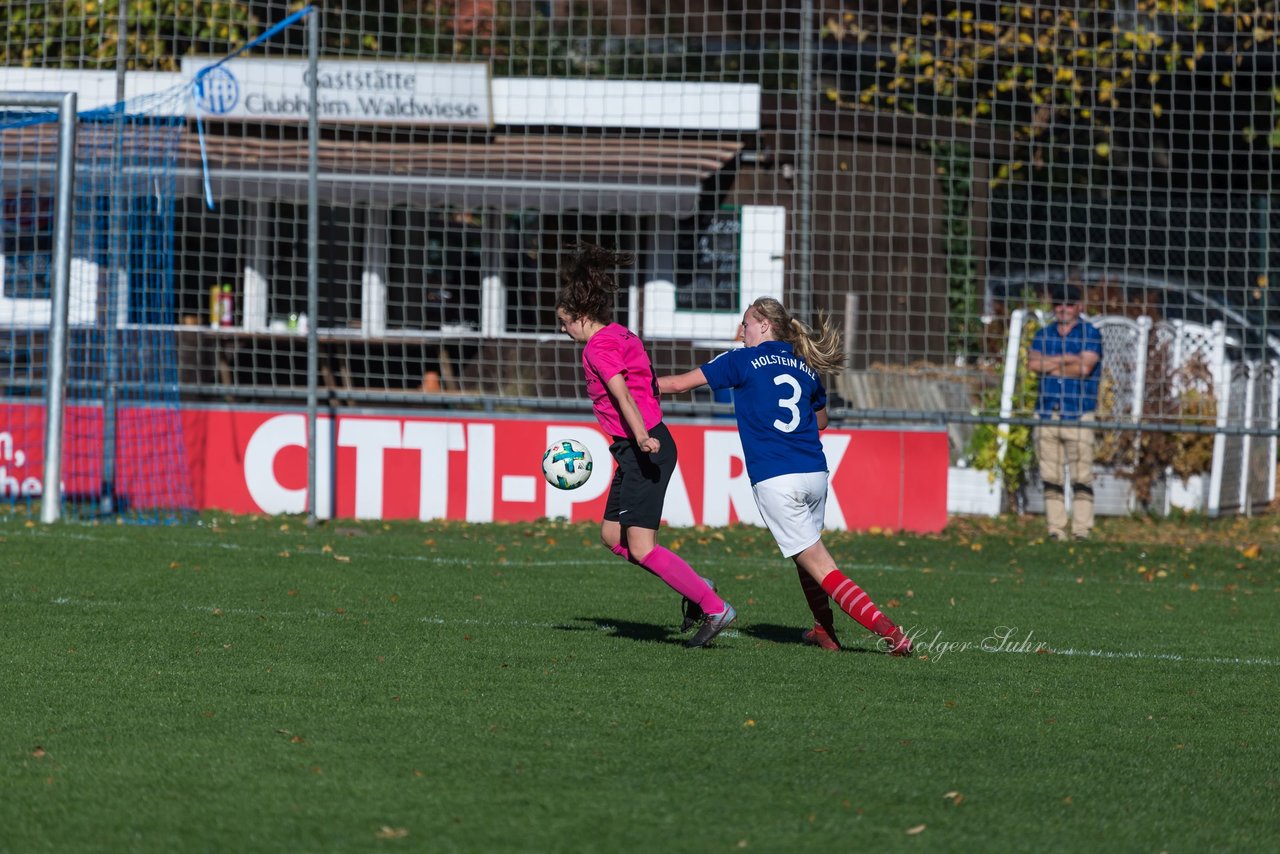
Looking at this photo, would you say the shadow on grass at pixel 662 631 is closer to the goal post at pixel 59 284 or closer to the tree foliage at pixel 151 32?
the goal post at pixel 59 284

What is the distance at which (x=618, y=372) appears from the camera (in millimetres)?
6645

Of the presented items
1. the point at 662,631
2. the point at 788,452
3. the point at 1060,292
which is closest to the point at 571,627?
the point at 662,631

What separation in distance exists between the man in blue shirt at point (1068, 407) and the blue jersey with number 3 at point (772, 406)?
5761 mm

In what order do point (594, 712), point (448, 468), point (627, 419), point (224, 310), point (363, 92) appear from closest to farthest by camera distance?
point (594, 712)
point (627, 419)
point (448, 468)
point (224, 310)
point (363, 92)

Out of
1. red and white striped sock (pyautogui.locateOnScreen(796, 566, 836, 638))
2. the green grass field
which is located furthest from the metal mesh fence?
red and white striped sock (pyautogui.locateOnScreen(796, 566, 836, 638))

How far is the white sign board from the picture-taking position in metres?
17.2

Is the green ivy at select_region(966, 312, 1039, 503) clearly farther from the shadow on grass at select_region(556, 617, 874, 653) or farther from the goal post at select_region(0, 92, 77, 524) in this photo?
the goal post at select_region(0, 92, 77, 524)

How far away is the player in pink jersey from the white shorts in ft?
1.23

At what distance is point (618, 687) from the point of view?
19.1 feet

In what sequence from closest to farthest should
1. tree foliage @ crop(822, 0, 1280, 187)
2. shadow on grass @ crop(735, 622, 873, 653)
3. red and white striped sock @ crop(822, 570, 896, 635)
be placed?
red and white striped sock @ crop(822, 570, 896, 635)
shadow on grass @ crop(735, 622, 873, 653)
tree foliage @ crop(822, 0, 1280, 187)

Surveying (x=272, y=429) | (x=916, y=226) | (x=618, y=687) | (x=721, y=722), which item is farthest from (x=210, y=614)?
(x=916, y=226)

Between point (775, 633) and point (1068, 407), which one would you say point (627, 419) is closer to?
point (775, 633)

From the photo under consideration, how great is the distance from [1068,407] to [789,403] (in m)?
6.18

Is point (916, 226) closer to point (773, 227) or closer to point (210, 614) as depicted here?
point (773, 227)
